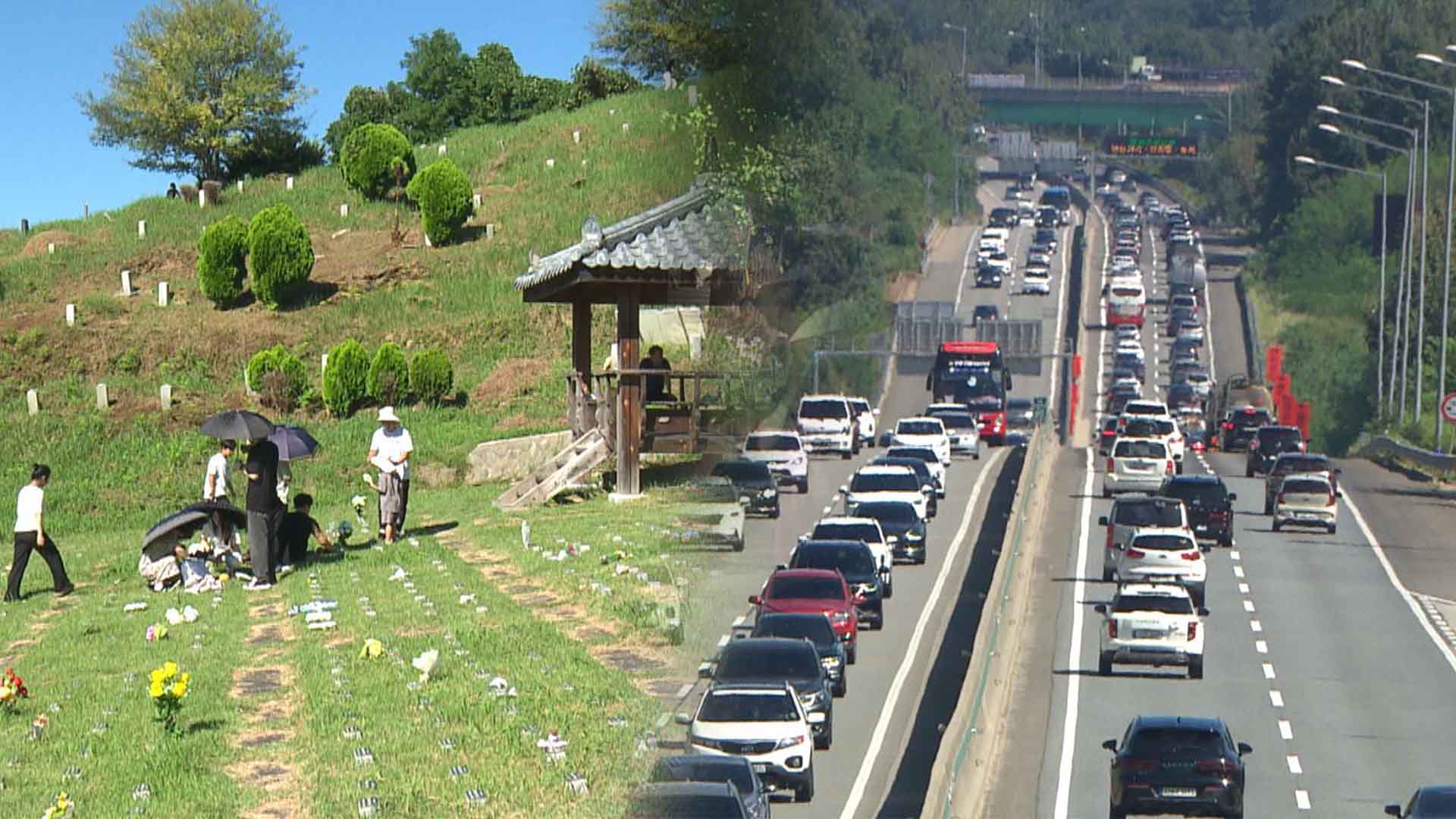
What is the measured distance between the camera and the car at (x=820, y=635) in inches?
870

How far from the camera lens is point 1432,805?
24266 millimetres

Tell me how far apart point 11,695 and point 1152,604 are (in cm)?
3230

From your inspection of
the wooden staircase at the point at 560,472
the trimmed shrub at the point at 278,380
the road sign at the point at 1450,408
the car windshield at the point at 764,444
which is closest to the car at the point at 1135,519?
the road sign at the point at 1450,408

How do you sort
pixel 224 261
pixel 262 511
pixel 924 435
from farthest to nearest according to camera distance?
pixel 924 435 < pixel 224 261 < pixel 262 511

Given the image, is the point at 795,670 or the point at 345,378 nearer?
the point at 795,670

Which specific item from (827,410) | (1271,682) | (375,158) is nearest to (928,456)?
(1271,682)

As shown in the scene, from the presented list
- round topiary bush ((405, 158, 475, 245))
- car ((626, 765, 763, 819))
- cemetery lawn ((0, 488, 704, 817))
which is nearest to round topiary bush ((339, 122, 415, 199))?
round topiary bush ((405, 158, 475, 245))

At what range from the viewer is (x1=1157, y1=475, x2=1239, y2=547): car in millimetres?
53541

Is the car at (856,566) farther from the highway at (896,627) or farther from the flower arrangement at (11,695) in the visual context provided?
the flower arrangement at (11,695)

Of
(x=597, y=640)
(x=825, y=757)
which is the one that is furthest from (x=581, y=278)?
(x=825, y=757)

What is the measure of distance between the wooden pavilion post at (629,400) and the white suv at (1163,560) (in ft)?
117

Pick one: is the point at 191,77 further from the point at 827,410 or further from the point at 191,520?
the point at 827,410

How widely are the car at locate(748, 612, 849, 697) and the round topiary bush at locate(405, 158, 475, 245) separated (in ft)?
16.6

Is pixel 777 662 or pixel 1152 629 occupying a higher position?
pixel 777 662
